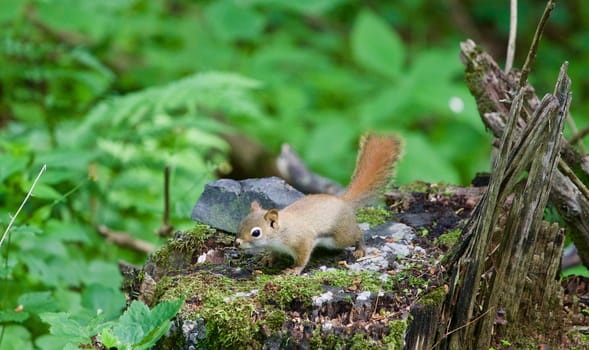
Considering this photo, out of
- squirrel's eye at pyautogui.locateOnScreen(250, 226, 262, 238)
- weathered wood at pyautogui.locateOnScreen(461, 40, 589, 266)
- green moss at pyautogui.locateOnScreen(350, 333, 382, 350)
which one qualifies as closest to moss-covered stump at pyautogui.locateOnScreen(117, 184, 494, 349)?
green moss at pyautogui.locateOnScreen(350, 333, 382, 350)

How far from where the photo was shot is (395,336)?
195 cm

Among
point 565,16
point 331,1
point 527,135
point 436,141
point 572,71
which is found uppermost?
point 565,16

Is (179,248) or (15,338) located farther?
(15,338)

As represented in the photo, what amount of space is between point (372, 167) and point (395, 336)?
930 mm

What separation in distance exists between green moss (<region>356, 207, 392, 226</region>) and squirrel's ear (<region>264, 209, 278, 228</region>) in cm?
49

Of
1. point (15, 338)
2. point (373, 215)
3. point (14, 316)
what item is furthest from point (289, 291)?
point (15, 338)

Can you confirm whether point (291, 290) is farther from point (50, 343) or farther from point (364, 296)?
point (50, 343)

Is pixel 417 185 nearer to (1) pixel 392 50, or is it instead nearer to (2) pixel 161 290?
(2) pixel 161 290

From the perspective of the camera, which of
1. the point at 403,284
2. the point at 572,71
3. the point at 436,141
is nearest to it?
the point at 403,284

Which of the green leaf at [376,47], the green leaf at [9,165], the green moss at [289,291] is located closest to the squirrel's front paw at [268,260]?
the green moss at [289,291]

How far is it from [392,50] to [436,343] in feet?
11.8

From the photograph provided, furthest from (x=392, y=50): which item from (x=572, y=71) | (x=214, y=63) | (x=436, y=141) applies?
(x=572, y=71)

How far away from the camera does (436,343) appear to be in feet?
6.88

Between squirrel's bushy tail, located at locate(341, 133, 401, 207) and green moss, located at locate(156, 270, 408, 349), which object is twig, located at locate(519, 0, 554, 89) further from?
green moss, located at locate(156, 270, 408, 349)
